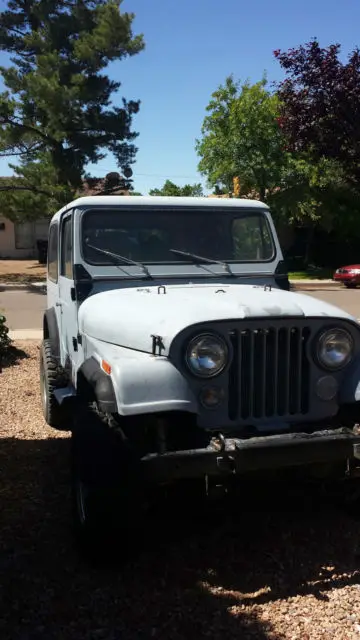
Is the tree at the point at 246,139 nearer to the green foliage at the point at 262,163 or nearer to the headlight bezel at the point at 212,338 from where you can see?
the green foliage at the point at 262,163

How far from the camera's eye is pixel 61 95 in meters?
18.6

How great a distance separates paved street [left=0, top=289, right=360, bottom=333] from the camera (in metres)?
12.5

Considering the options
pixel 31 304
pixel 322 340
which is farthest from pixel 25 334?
pixel 322 340

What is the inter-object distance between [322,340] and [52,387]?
2.79 m

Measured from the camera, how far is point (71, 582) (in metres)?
3.07

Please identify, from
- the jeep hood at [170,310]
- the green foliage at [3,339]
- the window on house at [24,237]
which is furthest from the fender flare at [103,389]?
the window on house at [24,237]

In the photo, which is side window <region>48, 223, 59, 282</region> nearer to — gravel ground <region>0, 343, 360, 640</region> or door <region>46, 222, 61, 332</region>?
door <region>46, 222, 61, 332</region>

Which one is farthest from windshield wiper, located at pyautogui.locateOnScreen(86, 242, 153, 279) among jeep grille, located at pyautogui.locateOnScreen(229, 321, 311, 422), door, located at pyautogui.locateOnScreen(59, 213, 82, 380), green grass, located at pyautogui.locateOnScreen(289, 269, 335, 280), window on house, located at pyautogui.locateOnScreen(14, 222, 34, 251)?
window on house, located at pyautogui.locateOnScreen(14, 222, 34, 251)

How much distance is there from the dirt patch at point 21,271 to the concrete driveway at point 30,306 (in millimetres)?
3039

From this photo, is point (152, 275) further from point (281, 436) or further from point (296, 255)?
point (296, 255)

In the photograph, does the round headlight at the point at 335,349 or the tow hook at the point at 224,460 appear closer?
the tow hook at the point at 224,460

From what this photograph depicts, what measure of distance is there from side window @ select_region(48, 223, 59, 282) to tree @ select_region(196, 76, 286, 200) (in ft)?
55.7

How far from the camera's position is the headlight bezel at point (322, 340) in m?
3.17

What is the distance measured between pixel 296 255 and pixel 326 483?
27.7m
